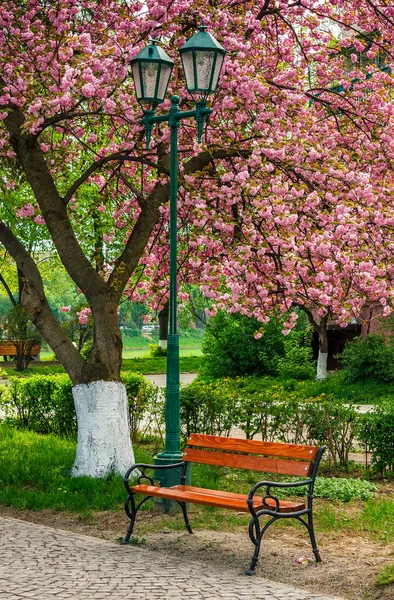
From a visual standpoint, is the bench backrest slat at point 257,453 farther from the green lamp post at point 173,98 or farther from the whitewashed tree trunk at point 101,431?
the whitewashed tree trunk at point 101,431

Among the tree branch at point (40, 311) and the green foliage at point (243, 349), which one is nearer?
the tree branch at point (40, 311)

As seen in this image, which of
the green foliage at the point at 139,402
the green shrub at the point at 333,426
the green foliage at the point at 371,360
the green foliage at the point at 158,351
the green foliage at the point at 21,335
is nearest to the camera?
the green shrub at the point at 333,426

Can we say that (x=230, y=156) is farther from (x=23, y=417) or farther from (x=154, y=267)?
(x=23, y=417)

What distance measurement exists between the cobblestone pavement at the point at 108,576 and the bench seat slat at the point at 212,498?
526 millimetres

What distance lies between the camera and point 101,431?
1079cm

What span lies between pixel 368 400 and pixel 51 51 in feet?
40.5

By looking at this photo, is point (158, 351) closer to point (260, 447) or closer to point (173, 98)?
point (173, 98)

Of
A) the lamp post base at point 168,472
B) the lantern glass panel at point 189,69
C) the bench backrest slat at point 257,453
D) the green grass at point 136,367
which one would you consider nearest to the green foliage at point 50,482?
the lamp post base at point 168,472

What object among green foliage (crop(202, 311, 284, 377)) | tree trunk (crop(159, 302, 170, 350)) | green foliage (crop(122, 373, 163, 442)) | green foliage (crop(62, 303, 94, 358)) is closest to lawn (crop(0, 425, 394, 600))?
green foliage (crop(122, 373, 163, 442))

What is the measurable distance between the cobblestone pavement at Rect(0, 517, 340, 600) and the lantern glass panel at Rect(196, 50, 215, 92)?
4.53 metres

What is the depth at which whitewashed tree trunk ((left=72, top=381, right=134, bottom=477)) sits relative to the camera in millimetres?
10789

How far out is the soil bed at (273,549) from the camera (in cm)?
696

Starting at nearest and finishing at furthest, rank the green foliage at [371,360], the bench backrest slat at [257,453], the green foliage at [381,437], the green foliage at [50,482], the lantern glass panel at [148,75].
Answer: the bench backrest slat at [257,453] < the lantern glass panel at [148,75] < the green foliage at [50,482] < the green foliage at [381,437] < the green foliage at [371,360]

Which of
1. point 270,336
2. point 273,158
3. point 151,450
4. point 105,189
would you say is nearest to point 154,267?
point 105,189
